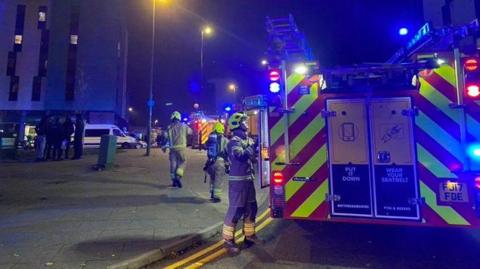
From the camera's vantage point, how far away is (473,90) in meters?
3.94

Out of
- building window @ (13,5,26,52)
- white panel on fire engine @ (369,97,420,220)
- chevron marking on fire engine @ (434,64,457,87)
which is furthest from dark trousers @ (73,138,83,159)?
building window @ (13,5,26,52)

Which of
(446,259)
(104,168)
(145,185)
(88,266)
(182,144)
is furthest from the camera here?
(104,168)

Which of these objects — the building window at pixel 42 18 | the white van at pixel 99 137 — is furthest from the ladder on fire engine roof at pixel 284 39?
the building window at pixel 42 18

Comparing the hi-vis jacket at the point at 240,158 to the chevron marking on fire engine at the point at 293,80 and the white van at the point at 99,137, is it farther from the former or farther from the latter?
the white van at the point at 99,137

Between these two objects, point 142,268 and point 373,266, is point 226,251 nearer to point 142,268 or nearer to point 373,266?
Answer: point 142,268

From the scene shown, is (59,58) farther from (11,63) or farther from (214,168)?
(214,168)

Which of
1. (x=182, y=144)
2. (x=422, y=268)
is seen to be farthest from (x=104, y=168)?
(x=422, y=268)

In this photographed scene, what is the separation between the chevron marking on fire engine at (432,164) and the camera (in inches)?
161

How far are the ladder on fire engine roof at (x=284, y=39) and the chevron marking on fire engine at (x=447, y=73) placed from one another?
201cm

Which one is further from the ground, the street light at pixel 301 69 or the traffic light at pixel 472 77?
the street light at pixel 301 69

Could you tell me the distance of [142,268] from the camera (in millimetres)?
4141

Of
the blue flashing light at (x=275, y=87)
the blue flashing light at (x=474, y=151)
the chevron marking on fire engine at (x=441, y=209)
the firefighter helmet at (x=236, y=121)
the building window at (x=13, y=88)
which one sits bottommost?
the chevron marking on fire engine at (x=441, y=209)

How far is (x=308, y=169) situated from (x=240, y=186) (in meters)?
0.97

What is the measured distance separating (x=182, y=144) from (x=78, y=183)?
332cm
